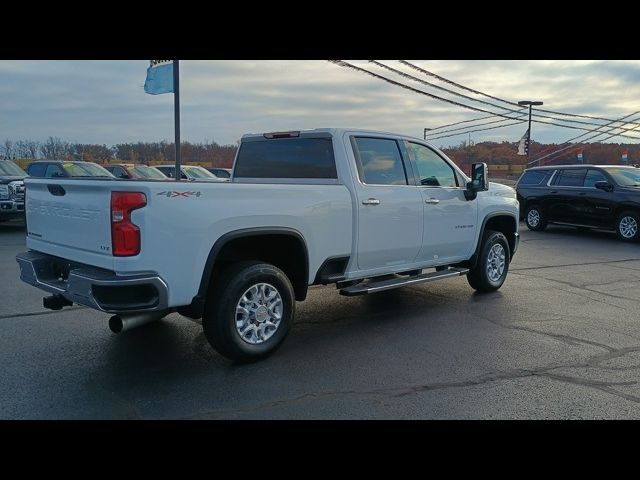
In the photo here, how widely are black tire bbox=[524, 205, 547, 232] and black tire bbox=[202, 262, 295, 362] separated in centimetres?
1242

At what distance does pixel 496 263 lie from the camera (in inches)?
290

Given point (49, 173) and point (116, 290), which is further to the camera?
point (49, 173)

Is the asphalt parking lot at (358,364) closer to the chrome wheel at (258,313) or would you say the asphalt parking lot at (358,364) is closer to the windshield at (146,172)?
the chrome wheel at (258,313)

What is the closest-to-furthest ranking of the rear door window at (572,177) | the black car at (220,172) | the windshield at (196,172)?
1. the rear door window at (572,177)
2. the windshield at (196,172)
3. the black car at (220,172)

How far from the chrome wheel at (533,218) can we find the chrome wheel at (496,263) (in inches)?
A: 339

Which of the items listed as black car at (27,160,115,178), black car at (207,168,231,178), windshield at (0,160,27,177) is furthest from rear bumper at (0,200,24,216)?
black car at (207,168,231,178)

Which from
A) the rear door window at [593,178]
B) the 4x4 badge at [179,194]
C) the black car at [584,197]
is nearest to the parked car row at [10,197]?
the 4x4 badge at [179,194]

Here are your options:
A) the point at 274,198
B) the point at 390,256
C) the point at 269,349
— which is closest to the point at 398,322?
the point at 390,256

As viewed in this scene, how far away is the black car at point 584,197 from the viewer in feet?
42.7

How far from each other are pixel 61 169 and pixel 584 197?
47.6ft

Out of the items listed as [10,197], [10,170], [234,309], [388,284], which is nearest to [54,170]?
[10,170]

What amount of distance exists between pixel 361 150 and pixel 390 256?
119cm

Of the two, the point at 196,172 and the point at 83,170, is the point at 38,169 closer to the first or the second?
the point at 83,170
